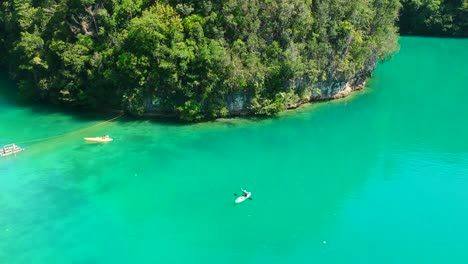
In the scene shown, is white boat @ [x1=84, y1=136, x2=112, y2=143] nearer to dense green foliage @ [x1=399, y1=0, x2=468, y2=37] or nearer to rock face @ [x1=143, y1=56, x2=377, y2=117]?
rock face @ [x1=143, y1=56, x2=377, y2=117]

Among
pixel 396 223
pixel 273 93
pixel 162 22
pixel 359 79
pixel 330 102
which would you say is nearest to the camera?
pixel 396 223

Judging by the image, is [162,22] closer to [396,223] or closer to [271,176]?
[271,176]

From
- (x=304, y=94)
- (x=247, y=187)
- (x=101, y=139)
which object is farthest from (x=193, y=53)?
(x=247, y=187)

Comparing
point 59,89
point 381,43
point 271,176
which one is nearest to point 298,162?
point 271,176

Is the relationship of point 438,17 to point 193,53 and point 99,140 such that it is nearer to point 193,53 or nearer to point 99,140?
point 193,53

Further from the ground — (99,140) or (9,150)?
(99,140)

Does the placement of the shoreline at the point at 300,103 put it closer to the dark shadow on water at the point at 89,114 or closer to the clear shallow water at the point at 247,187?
the dark shadow on water at the point at 89,114
